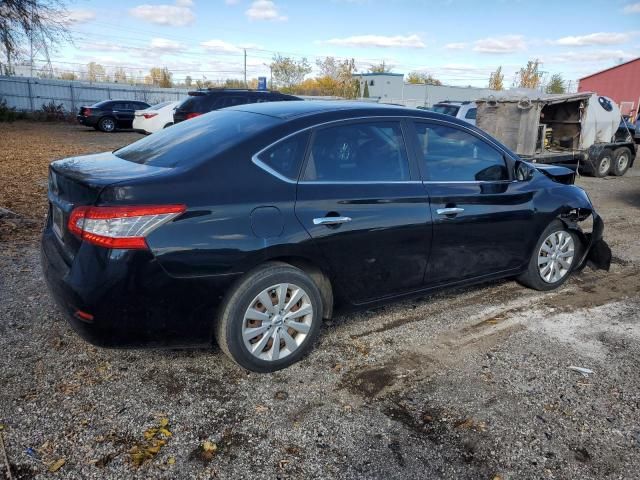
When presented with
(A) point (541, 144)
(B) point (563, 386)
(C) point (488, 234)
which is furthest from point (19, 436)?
(A) point (541, 144)

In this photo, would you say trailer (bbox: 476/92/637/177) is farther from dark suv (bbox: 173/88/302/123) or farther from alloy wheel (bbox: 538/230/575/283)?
alloy wheel (bbox: 538/230/575/283)

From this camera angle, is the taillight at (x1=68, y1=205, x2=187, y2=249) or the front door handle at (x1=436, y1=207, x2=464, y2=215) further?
the front door handle at (x1=436, y1=207, x2=464, y2=215)

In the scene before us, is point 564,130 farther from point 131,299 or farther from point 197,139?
point 131,299

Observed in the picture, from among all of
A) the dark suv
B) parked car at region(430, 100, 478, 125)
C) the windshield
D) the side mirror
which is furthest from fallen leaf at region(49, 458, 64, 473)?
the windshield

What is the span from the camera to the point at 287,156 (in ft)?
10.5

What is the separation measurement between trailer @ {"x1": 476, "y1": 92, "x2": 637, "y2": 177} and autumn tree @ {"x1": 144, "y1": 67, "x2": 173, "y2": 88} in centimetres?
4988

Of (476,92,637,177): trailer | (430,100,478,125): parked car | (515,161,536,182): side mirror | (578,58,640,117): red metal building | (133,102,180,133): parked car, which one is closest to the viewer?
(515,161,536,182): side mirror

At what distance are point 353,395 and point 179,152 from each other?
185 centimetres

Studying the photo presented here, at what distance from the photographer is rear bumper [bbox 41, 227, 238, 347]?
271 centimetres

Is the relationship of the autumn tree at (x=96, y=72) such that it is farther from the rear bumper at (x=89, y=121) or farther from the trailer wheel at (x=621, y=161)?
the trailer wheel at (x=621, y=161)

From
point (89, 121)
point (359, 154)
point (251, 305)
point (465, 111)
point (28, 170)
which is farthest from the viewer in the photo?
point (89, 121)

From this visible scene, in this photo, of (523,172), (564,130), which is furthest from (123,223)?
(564,130)

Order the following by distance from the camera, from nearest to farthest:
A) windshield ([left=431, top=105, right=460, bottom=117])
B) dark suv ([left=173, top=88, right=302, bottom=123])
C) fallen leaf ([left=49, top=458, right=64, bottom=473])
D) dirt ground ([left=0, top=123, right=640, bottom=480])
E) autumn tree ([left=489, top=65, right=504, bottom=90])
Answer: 1. fallen leaf ([left=49, top=458, right=64, bottom=473])
2. dirt ground ([left=0, top=123, right=640, bottom=480])
3. dark suv ([left=173, top=88, right=302, bottom=123])
4. windshield ([left=431, top=105, right=460, bottom=117])
5. autumn tree ([left=489, top=65, right=504, bottom=90])

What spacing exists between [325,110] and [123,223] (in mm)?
1574
